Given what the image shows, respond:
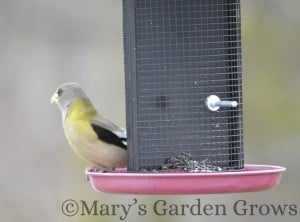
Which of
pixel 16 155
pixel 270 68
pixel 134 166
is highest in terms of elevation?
pixel 270 68

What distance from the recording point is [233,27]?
6.73m

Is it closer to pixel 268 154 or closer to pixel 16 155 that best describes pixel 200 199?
pixel 268 154

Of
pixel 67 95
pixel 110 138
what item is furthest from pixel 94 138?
pixel 67 95

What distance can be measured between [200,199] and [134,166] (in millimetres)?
3465

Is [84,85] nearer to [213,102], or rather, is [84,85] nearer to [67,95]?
[67,95]

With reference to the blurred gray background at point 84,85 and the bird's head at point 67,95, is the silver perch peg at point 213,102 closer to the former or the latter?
the bird's head at point 67,95

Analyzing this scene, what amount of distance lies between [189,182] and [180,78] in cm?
78

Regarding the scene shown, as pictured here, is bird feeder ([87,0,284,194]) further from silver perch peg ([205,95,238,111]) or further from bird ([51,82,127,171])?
bird ([51,82,127,171])

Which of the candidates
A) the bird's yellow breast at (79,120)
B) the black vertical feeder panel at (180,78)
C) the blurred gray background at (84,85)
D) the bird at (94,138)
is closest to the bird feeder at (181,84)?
the black vertical feeder panel at (180,78)

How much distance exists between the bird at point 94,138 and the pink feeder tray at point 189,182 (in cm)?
48

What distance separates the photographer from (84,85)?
33.1ft

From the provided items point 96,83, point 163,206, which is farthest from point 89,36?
point 163,206

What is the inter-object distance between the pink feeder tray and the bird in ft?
1.57

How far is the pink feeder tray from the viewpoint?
6.07 m
